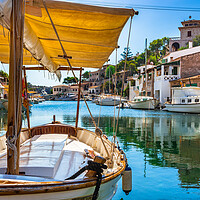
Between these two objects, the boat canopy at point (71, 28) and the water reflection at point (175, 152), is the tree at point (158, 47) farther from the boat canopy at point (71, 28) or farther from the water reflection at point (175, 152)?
the boat canopy at point (71, 28)

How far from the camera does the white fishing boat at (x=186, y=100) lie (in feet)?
96.3

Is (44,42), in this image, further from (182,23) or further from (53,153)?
(182,23)

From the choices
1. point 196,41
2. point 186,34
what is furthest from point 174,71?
point 186,34

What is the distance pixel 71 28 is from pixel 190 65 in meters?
36.0

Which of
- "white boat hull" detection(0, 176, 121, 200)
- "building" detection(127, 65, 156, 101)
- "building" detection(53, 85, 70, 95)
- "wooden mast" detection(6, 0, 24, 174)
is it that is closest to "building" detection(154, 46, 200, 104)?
"building" detection(127, 65, 156, 101)

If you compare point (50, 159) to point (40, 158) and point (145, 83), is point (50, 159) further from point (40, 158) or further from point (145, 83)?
point (145, 83)

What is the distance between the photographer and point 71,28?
15.5ft

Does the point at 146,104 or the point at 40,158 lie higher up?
the point at 146,104

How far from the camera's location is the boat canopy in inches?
147

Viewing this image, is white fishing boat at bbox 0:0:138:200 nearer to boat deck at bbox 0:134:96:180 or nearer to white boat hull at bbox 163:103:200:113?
boat deck at bbox 0:134:96:180

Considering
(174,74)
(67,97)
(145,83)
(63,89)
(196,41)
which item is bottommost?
(67,97)

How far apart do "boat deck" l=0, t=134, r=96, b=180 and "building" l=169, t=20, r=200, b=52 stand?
195 ft

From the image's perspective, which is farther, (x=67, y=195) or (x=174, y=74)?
(x=174, y=74)

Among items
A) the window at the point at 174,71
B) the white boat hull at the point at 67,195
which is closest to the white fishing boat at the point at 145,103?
the window at the point at 174,71
